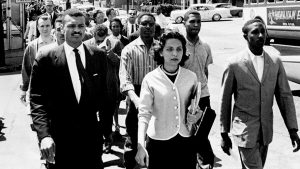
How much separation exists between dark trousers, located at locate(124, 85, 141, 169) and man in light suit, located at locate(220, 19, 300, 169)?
1.37 meters

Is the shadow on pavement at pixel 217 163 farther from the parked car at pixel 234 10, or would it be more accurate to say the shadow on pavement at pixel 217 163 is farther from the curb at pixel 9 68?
the parked car at pixel 234 10

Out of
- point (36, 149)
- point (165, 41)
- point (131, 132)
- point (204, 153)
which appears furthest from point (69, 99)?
point (36, 149)

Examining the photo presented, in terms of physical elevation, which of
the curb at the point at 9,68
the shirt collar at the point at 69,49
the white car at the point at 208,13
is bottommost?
the curb at the point at 9,68

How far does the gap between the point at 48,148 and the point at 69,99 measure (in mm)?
446

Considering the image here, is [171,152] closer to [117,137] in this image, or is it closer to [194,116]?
[194,116]

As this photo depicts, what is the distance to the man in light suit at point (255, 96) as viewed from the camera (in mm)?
4133

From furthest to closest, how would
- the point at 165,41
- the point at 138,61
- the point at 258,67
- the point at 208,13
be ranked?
the point at 208,13
the point at 138,61
the point at 258,67
the point at 165,41

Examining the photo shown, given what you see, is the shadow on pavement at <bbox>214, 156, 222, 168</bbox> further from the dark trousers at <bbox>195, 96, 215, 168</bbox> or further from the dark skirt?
the dark skirt

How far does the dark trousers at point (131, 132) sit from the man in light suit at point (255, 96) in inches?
54.0

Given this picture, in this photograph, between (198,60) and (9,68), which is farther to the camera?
(9,68)

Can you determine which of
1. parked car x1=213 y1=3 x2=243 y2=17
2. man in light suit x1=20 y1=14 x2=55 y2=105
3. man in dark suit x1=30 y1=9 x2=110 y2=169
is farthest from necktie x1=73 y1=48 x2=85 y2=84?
parked car x1=213 y1=3 x2=243 y2=17

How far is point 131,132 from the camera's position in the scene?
544cm

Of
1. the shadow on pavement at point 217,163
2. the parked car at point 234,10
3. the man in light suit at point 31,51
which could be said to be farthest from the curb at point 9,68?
the parked car at point 234,10

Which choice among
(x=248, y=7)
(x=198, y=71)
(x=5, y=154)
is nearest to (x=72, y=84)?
(x=198, y=71)
